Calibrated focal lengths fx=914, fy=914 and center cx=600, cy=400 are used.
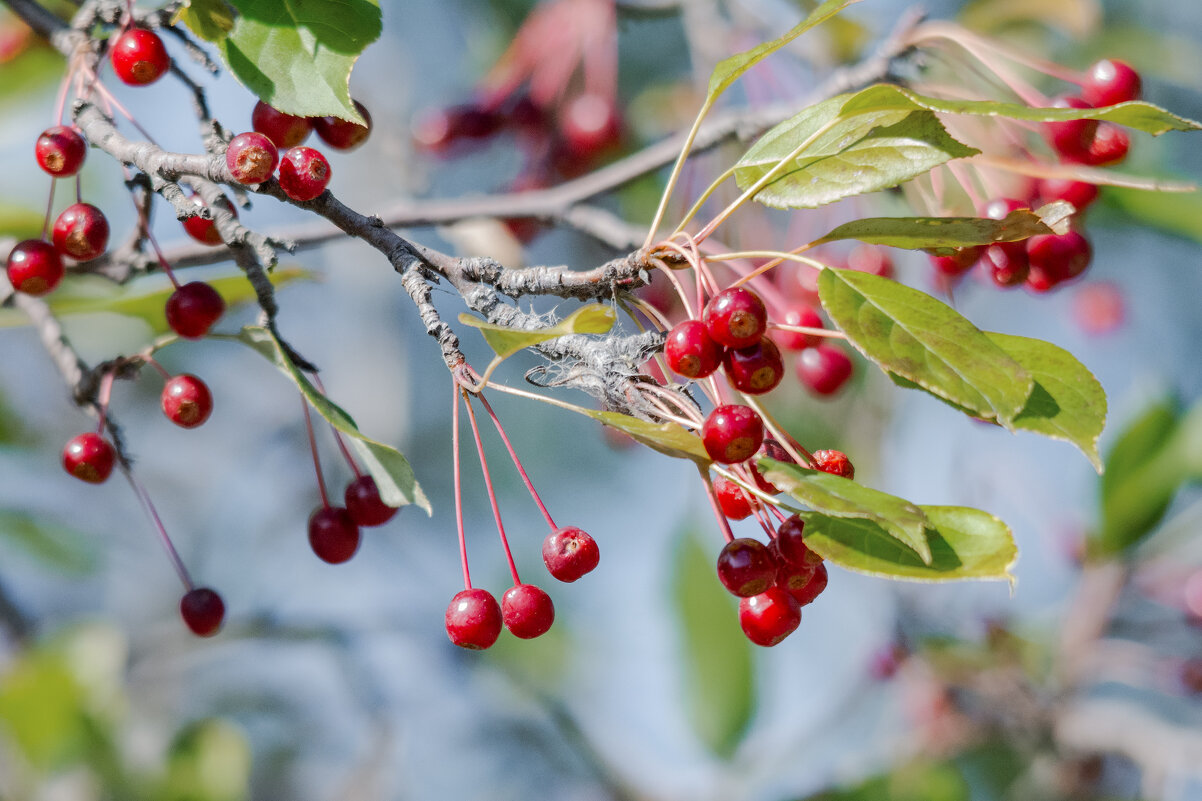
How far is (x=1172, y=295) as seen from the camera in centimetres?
402

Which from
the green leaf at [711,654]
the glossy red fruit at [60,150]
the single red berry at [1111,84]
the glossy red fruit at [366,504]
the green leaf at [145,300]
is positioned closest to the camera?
the glossy red fruit at [60,150]

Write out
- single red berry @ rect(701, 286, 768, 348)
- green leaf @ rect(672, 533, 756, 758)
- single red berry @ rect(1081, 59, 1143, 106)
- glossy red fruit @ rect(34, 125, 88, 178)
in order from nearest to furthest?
single red berry @ rect(701, 286, 768, 348) < glossy red fruit @ rect(34, 125, 88, 178) < single red berry @ rect(1081, 59, 1143, 106) < green leaf @ rect(672, 533, 756, 758)

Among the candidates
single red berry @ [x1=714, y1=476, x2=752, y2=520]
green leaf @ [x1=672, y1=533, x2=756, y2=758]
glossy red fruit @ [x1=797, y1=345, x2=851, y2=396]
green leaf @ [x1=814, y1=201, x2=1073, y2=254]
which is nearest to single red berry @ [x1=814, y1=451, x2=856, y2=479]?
single red berry @ [x1=714, y1=476, x2=752, y2=520]

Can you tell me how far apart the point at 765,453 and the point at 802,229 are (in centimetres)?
109

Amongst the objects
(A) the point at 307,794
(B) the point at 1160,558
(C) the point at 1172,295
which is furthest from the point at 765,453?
(C) the point at 1172,295

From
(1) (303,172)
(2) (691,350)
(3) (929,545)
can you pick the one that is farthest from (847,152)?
(1) (303,172)

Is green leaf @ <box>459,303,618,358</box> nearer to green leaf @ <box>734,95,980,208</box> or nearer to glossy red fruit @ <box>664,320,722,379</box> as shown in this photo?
glossy red fruit @ <box>664,320,722,379</box>

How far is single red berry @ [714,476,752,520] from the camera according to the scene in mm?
757

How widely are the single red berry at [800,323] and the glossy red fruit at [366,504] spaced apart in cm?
45

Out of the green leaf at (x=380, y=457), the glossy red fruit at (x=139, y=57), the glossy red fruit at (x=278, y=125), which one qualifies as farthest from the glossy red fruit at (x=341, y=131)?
the green leaf at (x=380, y=457)

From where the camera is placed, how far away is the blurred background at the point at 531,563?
1.71 meters

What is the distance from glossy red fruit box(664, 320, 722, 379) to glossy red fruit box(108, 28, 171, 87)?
0.55 meters

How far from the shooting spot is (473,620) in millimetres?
752

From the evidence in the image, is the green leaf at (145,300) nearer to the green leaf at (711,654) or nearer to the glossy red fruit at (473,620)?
the glossy red fruit at (473,620)
